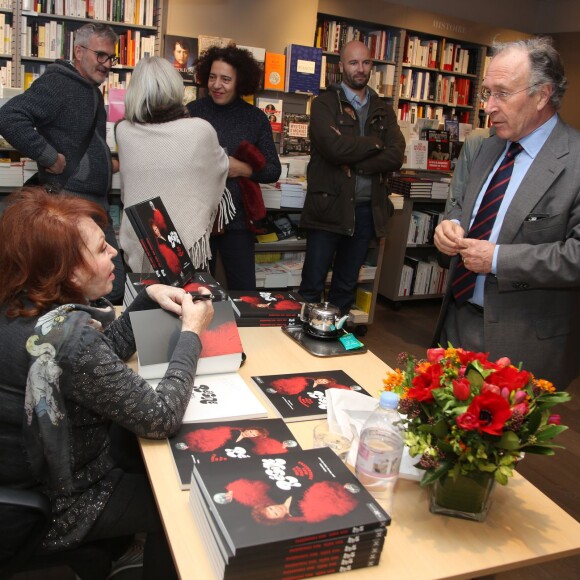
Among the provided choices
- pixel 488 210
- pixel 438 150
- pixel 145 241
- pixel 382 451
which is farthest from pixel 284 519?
pixel 438 150

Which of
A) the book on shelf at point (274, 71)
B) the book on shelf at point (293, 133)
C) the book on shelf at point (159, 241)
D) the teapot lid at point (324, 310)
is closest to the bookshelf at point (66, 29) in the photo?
the book on shelf at point (274, 71)

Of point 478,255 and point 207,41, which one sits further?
point 207,41

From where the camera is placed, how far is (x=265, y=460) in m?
1.27

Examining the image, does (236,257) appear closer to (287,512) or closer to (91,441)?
(91,441)

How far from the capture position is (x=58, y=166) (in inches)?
117

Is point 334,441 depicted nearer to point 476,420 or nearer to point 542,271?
point 476,420

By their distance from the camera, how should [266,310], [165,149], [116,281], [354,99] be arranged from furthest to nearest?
[354,99] < [116,281] < [165,149] < [266,310]

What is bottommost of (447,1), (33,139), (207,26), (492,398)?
(492,398)

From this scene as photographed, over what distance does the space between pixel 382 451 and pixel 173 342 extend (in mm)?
705

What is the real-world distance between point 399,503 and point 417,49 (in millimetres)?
5798

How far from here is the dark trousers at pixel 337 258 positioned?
3928 millimetres

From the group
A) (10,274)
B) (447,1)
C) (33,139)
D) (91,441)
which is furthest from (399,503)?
(447,1)

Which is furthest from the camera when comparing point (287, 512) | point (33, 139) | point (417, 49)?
point (417, 49)

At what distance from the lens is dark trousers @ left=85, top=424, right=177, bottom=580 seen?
1534mm
